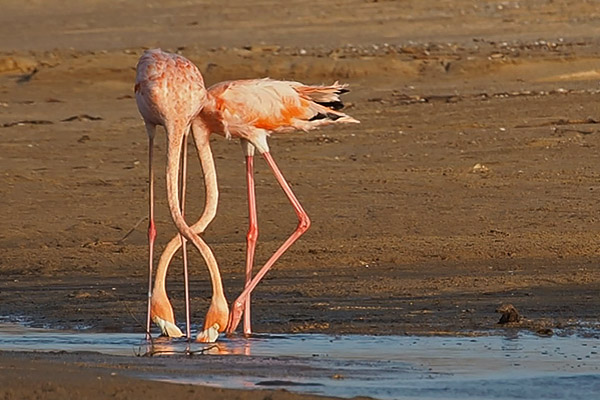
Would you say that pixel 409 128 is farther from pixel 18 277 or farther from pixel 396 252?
pixel 18 277

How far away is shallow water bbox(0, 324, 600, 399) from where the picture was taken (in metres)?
6.63

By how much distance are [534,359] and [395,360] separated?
71 centimetres

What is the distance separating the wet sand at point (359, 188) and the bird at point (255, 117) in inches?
12.9

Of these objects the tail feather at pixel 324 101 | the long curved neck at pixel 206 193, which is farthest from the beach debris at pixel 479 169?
the long curved neck at pixel 206 193

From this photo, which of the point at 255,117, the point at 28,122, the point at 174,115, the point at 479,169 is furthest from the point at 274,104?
the point at 28,122

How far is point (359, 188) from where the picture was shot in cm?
1419

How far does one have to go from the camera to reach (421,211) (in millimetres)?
13203

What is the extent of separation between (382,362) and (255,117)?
97.4 inches

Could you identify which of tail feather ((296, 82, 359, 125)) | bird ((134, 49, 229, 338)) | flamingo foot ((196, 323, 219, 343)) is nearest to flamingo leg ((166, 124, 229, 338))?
bird ((134, 49, 229, 338))

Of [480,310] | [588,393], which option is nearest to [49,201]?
[480,310]

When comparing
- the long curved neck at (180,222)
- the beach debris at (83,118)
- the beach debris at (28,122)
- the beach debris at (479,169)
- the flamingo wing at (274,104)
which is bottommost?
the beach debris at (28,122)

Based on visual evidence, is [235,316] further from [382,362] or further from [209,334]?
[382,362]

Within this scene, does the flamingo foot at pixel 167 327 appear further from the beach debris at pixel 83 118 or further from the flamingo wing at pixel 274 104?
the beach debris at pixel 83 118

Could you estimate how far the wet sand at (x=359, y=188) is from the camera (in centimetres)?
990
